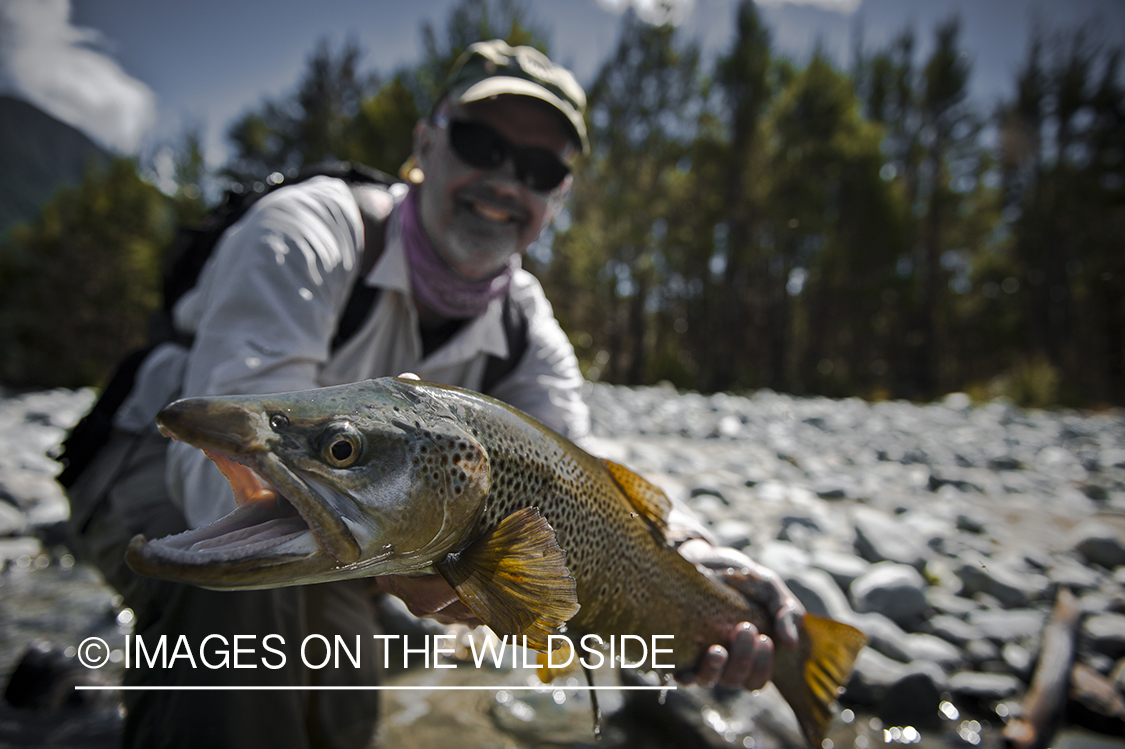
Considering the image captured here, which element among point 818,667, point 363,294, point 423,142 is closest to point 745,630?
point 818,667

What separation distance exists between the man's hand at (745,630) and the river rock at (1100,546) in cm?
363

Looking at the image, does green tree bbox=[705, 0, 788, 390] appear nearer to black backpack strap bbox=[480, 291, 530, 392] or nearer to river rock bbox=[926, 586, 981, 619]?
river rock bbox=[926, 586, 981, 619]

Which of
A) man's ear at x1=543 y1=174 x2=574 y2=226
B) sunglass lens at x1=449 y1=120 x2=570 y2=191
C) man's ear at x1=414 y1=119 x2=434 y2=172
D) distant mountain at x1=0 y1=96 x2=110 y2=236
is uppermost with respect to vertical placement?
distant mountain at x1=0 y1=96 x2=110 y2=236

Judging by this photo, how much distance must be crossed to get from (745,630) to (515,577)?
1013 mm

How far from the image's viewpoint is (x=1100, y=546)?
3.93m

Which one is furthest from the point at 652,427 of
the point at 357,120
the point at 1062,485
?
the point at 357,120

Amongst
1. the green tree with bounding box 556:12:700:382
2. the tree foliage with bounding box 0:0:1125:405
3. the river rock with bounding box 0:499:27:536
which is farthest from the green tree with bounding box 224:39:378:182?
the river rock with bounding box 0:499:27:536

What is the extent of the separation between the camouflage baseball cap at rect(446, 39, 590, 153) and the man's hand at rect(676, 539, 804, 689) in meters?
1.90

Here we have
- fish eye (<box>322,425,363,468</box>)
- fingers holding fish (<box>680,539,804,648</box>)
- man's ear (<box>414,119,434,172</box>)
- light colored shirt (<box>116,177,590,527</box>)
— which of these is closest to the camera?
fish eye (<box>322,425,363,468</box>)

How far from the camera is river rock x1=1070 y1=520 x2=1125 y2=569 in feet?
12.6

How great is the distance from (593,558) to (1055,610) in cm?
332

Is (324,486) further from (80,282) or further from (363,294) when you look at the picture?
(80,282)

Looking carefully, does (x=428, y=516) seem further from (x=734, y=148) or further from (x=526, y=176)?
(x=734, y=148)

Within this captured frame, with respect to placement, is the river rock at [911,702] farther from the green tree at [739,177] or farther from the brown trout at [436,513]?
the green tree at [739,177]
